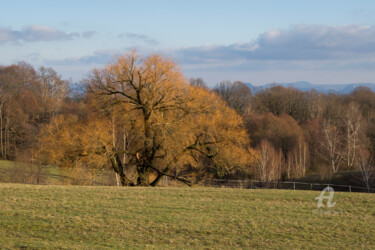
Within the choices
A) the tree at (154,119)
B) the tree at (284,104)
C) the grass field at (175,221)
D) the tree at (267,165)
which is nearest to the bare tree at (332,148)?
the tree at (267,165)

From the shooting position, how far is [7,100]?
6419 centimetres

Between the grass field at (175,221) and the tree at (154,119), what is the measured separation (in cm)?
1081

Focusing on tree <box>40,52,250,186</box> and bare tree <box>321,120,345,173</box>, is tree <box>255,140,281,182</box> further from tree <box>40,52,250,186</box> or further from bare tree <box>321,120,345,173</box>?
tree <box>40,52,250,186</box>

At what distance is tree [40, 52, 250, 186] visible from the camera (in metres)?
27.8

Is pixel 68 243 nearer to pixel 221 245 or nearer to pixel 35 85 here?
pixel 221 245

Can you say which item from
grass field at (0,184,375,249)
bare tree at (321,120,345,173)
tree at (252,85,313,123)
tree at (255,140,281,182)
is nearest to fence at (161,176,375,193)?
tree at (255,140,281,182)

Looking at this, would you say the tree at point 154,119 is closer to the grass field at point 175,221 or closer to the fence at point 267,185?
the fence at point 267,185

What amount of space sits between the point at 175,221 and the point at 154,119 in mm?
16108

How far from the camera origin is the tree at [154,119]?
2784 centimetres

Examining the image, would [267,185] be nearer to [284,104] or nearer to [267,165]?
[267,165]

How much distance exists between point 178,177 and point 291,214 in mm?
17368

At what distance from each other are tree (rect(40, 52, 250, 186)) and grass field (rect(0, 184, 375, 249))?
10807mm

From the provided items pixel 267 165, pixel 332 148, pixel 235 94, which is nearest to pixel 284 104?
pixel 235 94

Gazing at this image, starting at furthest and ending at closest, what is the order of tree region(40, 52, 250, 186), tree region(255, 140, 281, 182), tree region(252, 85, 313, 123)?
tree region(252, 85, 313, 123)
tree region(255, 140, 281, 182)
tree region(40, 52, 250, 186)
